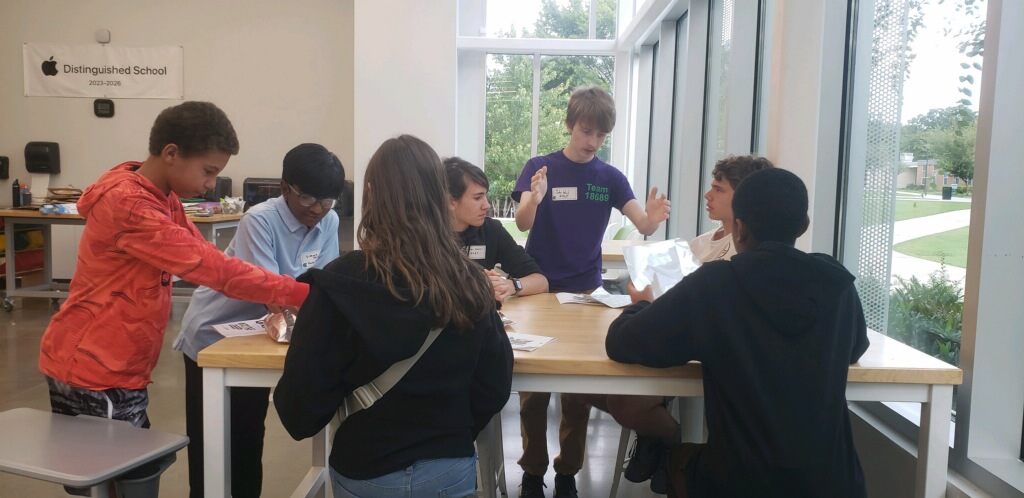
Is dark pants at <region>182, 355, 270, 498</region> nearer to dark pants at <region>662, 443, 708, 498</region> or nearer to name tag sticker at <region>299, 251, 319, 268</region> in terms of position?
name tag sticker at <region>299, 251, 319, 268</region>

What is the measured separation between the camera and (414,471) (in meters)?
1.52

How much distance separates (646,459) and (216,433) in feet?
3.70

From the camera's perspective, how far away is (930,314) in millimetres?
2209

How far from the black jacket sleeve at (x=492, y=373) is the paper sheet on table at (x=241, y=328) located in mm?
691

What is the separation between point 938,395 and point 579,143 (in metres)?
1.66

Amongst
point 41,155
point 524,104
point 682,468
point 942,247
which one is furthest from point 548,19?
point 682,468

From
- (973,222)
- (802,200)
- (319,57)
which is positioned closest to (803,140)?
(973,222)

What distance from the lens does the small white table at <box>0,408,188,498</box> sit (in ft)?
4.92

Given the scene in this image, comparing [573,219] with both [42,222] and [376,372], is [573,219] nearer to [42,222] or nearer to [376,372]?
[376,372]

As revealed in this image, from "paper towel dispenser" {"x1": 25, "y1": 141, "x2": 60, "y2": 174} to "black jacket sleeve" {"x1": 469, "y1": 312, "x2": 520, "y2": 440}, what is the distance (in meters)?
8.02

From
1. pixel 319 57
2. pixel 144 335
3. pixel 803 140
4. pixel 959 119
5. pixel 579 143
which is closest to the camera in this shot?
pixel 144 335

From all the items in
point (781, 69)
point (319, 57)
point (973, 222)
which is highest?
point (319, 57)

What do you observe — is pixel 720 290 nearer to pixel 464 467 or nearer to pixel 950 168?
pixel 464 467

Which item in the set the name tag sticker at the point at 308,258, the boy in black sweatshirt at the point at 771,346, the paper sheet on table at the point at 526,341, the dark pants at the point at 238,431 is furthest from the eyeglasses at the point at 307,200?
the boy in black sweatshirt at the point at 771,346
